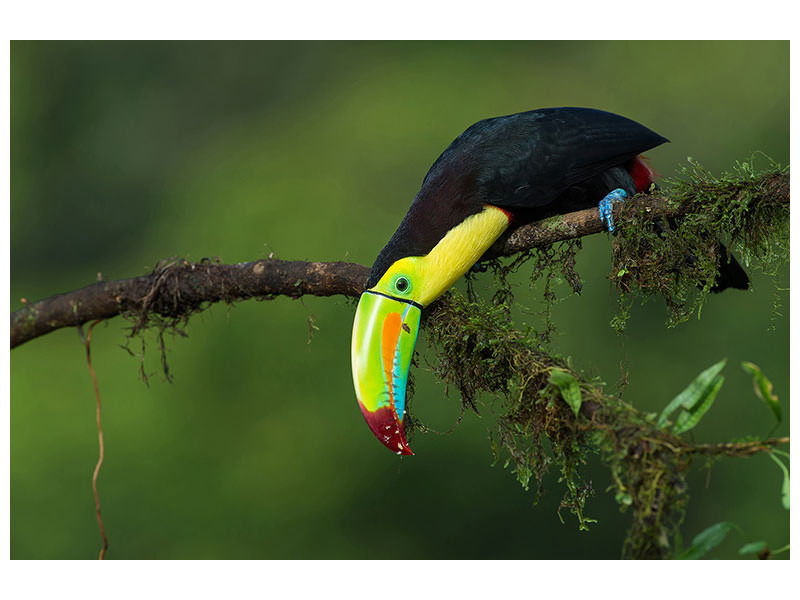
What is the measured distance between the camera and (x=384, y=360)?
1.86m

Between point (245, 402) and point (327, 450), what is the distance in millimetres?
588

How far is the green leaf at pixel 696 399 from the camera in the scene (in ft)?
4.17

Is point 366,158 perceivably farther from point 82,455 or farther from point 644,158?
point 644,158

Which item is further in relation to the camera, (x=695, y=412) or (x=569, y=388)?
(x=569, y=388)

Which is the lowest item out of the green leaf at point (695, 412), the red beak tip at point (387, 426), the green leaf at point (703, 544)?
the green leaf at point (703, 544)

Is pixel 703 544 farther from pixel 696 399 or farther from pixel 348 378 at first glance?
pixel 348 378

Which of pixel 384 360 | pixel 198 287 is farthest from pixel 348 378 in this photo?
pixel 384 360

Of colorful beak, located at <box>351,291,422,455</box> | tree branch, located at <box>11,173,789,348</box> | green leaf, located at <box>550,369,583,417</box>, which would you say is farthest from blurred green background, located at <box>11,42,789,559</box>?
green leaf, located at <box>550,369,583,417</box>

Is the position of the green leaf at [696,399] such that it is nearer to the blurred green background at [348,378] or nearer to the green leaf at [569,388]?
the green leaf at [569,388]

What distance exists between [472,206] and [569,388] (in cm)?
76

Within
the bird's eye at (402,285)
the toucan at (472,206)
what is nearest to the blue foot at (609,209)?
the toucan at (472,206)

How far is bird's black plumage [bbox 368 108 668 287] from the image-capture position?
2.06 metres

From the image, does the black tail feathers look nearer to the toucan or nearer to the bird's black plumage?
the toucan

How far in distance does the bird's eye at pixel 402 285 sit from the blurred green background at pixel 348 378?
8.07 feet
